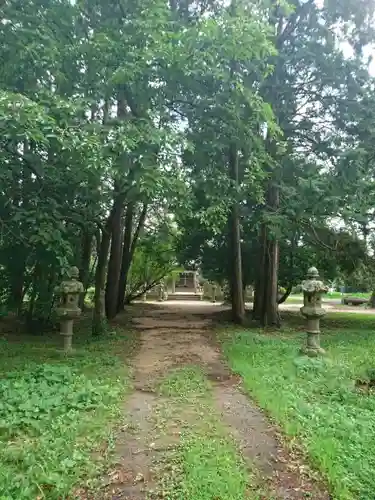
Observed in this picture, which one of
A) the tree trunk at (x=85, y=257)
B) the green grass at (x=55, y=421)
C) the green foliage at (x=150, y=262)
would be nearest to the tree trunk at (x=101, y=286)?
the tree trunk at (x=85, y=257)

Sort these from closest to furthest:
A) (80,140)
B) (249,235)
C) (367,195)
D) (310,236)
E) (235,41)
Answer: (80,140)
(235,41)
(367,195)
(310,236)
(249,235)

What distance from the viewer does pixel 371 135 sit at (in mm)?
10555

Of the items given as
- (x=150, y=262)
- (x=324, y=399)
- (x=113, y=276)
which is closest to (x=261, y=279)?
(x=113, y=276)

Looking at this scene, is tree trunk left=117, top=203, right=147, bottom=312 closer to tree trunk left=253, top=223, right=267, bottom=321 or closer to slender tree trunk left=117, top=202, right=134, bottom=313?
slender tree trunk left=117, top=202, right=134, bottom=313

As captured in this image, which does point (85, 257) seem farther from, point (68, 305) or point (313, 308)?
point (313, 308)

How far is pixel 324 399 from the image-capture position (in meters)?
4.90

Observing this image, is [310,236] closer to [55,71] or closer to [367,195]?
[367,195]

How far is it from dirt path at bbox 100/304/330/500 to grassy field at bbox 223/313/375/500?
6.7 inches

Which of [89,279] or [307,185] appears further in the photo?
[89,279]

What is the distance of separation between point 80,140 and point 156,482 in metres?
3.90

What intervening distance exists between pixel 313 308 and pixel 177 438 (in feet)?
14.8

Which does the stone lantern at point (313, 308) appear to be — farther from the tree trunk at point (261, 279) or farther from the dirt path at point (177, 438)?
the tree trunk at point (261, 279)

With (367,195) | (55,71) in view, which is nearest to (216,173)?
(55,71)

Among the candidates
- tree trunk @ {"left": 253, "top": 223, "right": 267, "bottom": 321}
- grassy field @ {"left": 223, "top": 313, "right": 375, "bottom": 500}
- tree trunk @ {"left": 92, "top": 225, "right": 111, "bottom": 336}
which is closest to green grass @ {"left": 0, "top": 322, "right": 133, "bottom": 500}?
grassy field @ {"left": 223, "top": 313, "right": 375, "bottom": 500}
